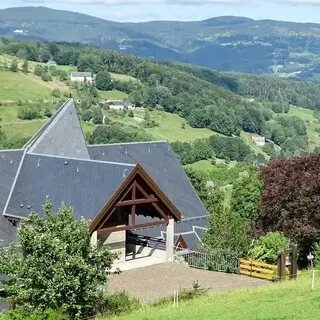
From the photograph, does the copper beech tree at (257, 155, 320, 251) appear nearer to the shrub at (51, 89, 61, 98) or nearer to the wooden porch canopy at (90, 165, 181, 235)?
the wooden porch canopy at (90, 165, 181, 235)

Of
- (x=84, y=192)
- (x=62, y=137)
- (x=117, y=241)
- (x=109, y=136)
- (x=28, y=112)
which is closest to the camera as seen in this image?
(x=84, y=192)

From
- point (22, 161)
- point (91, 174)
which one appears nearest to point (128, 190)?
point (91, 174)

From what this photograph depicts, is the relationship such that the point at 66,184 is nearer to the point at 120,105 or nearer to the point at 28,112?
the point at 28,112

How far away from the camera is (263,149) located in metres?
194

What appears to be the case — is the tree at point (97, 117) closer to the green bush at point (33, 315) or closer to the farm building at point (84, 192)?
the farm building at point (84, 192)

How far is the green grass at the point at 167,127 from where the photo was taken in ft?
567

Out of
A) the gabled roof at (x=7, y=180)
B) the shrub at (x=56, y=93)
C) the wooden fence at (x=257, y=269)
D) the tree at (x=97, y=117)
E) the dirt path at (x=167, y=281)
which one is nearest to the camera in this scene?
the dirt path at (x=167, y=281)

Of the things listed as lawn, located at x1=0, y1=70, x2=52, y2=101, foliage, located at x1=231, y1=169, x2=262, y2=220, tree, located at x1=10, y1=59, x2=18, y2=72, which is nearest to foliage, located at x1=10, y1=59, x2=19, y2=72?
tree, located at x1=10, y1=59, x2=18, y2=72

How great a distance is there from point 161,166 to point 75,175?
11.7 metres

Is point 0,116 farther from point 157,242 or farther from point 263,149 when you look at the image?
point 157,242

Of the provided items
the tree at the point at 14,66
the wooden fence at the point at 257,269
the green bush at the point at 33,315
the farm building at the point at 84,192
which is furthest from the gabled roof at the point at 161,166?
the tree at the point at 14,66

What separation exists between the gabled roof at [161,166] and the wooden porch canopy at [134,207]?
348 inches

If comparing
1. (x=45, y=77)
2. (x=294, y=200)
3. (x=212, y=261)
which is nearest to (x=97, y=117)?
(x=45, y=77)

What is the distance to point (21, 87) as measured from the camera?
17612cm
